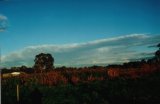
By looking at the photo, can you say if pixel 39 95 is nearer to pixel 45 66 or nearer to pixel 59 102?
pixel 59 102

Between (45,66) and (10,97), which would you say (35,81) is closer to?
(10,97)

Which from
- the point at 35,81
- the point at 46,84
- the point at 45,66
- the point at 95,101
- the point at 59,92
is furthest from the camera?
the point at 45,66

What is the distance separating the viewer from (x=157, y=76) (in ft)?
37.9

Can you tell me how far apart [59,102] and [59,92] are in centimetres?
176

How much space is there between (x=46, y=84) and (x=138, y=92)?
18.1ft

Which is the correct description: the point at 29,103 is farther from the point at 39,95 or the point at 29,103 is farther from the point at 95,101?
the point at 95,101

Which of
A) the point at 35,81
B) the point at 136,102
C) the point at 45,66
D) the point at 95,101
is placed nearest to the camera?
the point at 136,102

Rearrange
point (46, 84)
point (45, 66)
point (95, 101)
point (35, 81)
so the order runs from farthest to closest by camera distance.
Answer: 1. point (45, 66)
2. point (35, 81)
3. point (46, 84)
4. point (95, 101)

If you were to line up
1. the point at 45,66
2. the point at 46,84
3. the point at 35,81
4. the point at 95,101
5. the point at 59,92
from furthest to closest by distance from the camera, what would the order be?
the point at 45,66
the point at 35,81
the point at 46,84
the point at 59,92
the point at 95,101

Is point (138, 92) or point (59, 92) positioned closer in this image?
point (138, 92)

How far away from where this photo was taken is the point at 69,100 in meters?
9.45

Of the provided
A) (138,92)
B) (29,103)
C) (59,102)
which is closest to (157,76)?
(138,92)

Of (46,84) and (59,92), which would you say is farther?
(46,84)

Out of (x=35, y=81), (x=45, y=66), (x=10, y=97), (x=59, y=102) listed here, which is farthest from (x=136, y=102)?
(x=45, y=66)
